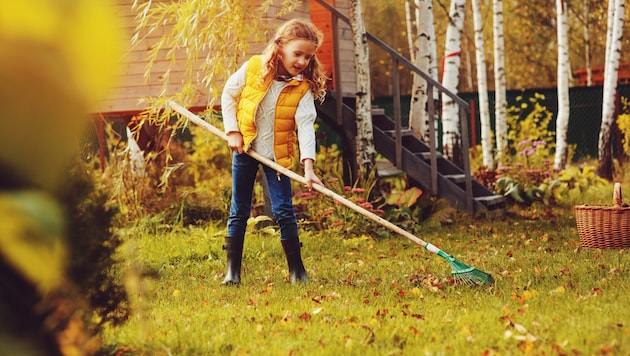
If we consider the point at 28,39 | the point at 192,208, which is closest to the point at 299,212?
the point at 192,208

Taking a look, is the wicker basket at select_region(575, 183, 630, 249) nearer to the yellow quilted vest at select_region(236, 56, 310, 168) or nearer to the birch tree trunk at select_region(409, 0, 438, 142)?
the yellow quilted vest at select_region(236, 56, 310, 168)

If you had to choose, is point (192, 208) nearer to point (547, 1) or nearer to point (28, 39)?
point (28, 39)

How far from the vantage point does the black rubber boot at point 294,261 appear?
5.09m

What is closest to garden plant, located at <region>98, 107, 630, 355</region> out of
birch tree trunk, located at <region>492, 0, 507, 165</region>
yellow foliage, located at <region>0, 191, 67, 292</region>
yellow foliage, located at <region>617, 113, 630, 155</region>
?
yellow foliage, located at <region>0, 191, 67, 292</region>

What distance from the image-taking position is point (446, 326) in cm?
359

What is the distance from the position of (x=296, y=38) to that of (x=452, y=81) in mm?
5581

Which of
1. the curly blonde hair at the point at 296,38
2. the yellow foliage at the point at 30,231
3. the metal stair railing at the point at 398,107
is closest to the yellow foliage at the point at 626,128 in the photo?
the metal stair railing at the point at 398,107

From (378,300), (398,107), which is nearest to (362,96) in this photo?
(398,107)

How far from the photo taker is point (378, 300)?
4348mm

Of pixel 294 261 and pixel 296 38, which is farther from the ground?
pixel 296 38

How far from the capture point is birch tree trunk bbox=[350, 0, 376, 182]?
7.89 metres

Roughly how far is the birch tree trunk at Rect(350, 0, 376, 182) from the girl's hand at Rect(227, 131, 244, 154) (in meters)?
3.17

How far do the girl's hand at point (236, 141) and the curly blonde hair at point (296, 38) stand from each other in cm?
38

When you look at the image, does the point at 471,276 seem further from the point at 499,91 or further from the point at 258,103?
the point at 499,91
